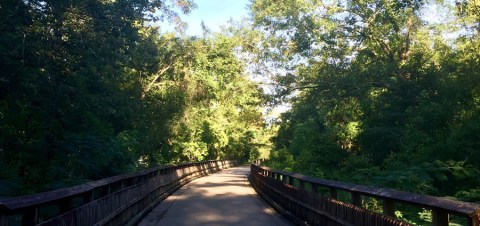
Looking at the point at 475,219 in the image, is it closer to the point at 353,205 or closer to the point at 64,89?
the point at 353,205

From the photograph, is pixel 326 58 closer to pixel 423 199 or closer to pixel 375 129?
pixel 375 129

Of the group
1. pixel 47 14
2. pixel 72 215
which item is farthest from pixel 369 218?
pixel 47 14

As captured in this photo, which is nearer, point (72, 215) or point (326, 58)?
point (72, 215)

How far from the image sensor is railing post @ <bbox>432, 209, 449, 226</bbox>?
4.99 meters

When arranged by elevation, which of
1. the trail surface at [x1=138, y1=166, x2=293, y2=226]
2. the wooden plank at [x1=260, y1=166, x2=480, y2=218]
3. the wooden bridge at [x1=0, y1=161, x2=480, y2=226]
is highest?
the wooden plank at [x1=260, y1=166, x2=480, y2=218]

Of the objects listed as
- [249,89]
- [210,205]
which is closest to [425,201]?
[210,205]

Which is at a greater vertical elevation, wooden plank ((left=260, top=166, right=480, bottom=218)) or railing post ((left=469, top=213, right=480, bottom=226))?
wooden plank ((left=260, top=166, right=480, bottom=218))

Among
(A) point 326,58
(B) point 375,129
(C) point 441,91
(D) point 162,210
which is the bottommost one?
(D) point 162,210

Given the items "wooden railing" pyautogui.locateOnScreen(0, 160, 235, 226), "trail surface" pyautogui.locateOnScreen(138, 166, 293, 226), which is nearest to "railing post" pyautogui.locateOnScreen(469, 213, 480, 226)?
"wooden railing" pyautogui.locateOnScreen(0, 160, 235, 226)

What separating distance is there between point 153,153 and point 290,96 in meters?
11.8

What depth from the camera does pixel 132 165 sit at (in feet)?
74.7

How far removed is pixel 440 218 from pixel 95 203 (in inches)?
222

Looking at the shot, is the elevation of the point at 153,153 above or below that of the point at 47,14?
below

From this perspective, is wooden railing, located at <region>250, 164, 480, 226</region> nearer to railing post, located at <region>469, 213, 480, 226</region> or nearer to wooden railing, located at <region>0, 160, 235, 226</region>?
railing post, located at <region>469, 213, 480, 226</region>
